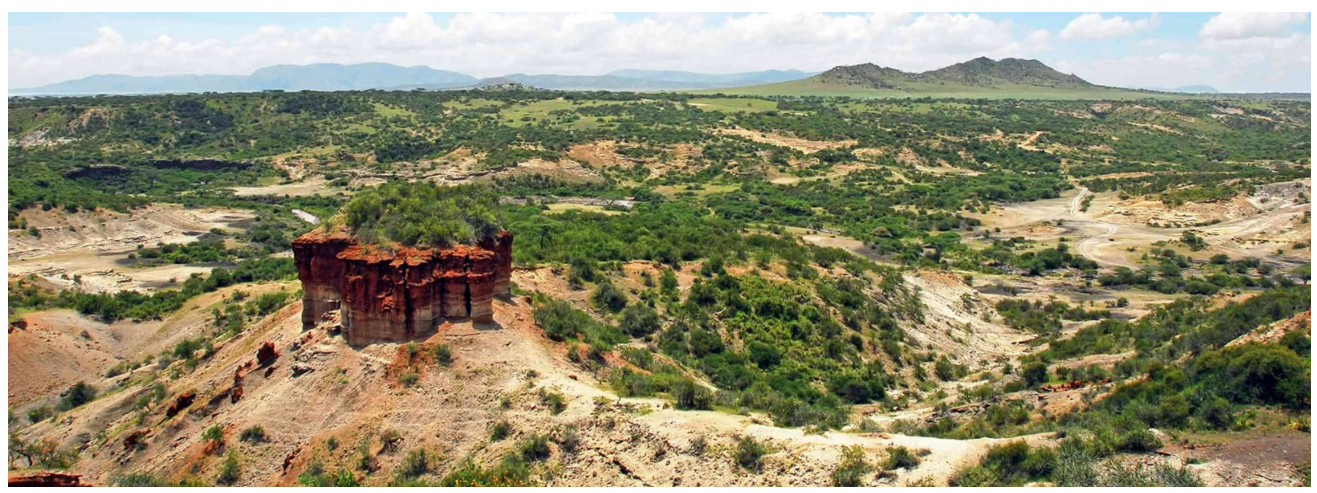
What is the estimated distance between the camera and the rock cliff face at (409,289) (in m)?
22.2

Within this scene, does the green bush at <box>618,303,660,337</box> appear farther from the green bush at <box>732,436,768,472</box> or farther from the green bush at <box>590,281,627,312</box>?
the green bush at <box>732,436,768,472</box>

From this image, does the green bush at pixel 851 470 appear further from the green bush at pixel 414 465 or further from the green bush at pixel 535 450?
the green bush at pixel 414 465

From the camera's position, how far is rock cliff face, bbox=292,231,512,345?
22.2 meters

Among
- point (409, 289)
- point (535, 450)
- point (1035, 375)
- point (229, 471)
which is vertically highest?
point (409, 289)

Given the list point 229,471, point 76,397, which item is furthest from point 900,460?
point 76,397

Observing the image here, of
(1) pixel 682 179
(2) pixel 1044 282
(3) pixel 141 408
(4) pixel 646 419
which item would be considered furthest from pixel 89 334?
(1) pixel 682 179

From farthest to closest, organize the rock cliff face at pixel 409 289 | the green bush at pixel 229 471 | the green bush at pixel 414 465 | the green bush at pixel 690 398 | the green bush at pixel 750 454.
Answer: the rock cliff face at pixel 409 289, the green bush at pixel 690 398, the green bush at pixel 229 471, the green bush at pixel 414 465, the green bush at pixel 750 454

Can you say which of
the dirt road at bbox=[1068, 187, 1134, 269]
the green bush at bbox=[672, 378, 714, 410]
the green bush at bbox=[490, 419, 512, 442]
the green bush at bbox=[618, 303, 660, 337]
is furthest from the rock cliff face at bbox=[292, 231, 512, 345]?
the dirt road at bbox=[1068, 187, 1134, 269]

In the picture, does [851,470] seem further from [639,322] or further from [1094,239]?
[1094,239]

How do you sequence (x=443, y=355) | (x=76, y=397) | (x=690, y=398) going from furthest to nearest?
(x=76, y=397)
(x=443, y=355)
(x=690, y=398)

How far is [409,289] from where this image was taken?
22.2m

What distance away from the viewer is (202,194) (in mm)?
91438

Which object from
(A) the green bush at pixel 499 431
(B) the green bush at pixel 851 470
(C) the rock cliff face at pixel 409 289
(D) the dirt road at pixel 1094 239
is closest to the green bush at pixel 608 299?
(C) the rock cliff face at pixel 409 289

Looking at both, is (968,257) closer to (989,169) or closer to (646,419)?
(646,419)
